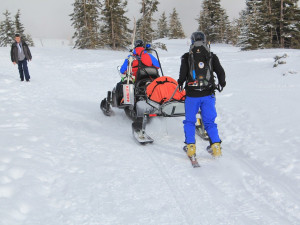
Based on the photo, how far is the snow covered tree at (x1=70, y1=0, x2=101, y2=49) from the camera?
113 feet

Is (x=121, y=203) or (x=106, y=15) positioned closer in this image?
(x=121, y=203)

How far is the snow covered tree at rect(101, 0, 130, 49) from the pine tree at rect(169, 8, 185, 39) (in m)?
26.4

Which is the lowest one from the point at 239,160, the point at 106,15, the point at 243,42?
the point at 239,160

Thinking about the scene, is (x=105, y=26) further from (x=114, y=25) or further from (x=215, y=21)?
(x=215, y=21)

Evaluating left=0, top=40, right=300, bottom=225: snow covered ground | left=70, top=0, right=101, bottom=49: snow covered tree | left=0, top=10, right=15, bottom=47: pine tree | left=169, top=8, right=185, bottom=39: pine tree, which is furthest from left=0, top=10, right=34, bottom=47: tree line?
left=0, top=40, right=300, bottom=225: snow covered ground

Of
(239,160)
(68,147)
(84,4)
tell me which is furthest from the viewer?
(84,4)

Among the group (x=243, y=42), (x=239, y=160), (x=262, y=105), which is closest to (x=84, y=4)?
(x=243, y=42)

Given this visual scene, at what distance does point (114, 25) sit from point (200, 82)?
30801 millimetres

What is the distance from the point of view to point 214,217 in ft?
9.67

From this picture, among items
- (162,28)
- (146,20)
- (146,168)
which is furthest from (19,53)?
(162,28)

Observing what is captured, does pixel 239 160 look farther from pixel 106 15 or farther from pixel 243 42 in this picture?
pixel 106 15

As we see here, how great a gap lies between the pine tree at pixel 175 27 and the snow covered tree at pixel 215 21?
1132 cm

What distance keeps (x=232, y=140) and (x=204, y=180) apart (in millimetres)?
1822

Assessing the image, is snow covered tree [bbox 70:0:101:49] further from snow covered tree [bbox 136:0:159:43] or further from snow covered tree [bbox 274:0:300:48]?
snow covered tree [bbox 274:0:300:48]
